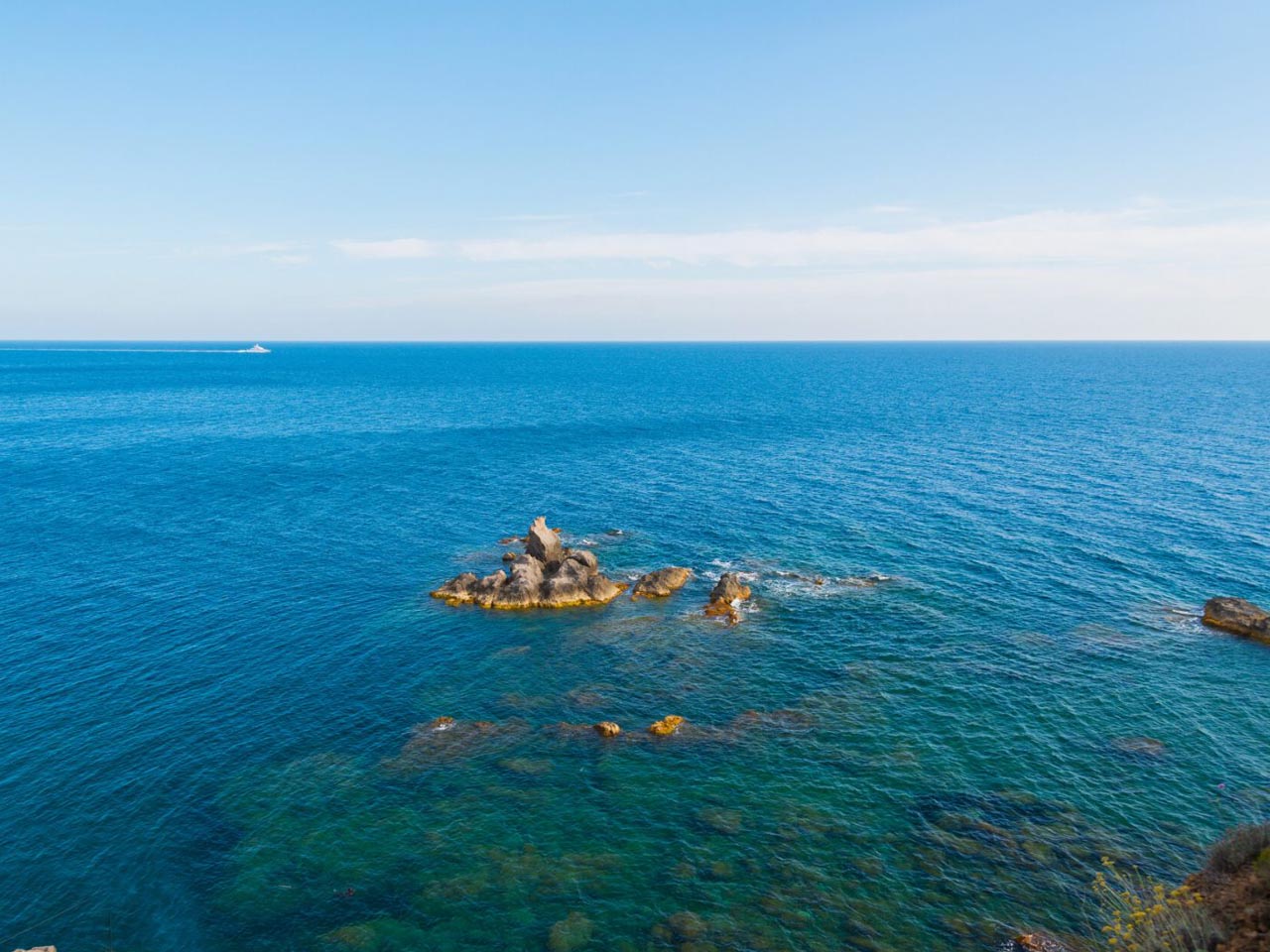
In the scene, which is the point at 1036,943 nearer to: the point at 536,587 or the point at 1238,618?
the point at 1238,618

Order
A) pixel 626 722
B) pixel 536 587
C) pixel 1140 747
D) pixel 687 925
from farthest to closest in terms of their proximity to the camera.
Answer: pixel 536 587 < pixel 626 722 < pixel 1140 747 < pixel 687 925

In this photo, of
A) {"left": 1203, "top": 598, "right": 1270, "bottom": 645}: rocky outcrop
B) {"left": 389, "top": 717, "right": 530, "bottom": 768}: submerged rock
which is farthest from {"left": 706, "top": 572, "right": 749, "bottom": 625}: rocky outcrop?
{"left": 1203, "top": 598, "right": 1270, "bottom": 645}: rocky outcrop

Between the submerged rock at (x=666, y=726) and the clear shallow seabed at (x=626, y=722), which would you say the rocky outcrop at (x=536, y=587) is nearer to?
the clear shallow seabed at (x=626, y=722)

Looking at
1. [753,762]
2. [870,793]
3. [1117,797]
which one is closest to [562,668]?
[753,762]

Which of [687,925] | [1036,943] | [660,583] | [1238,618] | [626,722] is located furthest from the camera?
[660,583]

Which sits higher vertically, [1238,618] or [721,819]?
[1238,618]

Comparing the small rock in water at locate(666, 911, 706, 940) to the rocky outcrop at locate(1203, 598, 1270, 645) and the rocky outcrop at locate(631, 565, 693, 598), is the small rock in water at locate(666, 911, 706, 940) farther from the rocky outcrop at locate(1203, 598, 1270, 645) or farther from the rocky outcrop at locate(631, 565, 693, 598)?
the rocky outcrop at locate(1203, 598, 1270, 645)

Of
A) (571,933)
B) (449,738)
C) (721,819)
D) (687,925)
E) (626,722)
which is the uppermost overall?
(626,722)

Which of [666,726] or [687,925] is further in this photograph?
[666,726]

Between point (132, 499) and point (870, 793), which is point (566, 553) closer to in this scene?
point (870, 793)

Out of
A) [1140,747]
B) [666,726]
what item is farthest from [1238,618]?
[666,726]
